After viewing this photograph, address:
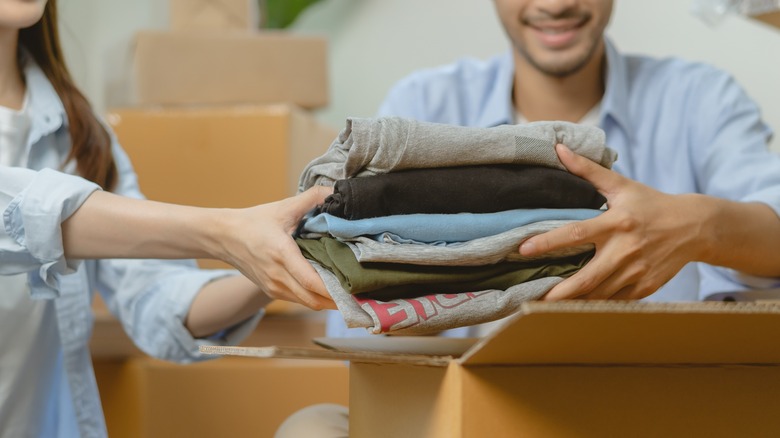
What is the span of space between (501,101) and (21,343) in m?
0.74

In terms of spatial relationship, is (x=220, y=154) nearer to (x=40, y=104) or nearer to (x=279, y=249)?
(x=40, y=104)

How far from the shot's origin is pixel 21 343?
1.04 m

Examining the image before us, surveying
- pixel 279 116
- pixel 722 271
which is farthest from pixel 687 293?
pixel 279 116

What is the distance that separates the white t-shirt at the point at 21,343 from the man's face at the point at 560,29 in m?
0.69

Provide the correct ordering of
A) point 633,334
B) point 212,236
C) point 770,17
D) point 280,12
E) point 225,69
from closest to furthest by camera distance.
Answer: point 633,334 → point 212,236 → point 770,17 → point 225,69 → point 280,12

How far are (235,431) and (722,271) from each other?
2.25 feet

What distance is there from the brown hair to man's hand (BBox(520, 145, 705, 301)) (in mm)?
633

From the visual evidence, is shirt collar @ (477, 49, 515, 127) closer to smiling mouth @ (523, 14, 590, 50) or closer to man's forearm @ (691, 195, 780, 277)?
smiling mouth @ (523, 14, 590, 50)

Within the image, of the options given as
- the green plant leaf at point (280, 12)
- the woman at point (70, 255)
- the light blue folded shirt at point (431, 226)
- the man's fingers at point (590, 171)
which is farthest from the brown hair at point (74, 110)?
the green plant leaf at point (280, 12)

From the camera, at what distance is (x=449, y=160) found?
714 mm

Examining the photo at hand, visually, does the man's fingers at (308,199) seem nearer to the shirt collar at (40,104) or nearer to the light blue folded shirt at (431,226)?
the light blue folded shirt at (431,226)

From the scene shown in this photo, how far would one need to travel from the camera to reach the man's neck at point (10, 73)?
3.58ft

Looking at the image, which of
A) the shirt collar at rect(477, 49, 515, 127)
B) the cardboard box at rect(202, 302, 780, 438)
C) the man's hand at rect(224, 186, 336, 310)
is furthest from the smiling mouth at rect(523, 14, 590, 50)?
the cardboard box at rect(202, 302, 780, 438)

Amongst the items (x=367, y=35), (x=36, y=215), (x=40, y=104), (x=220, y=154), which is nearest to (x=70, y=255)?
(x=36, y=215)
